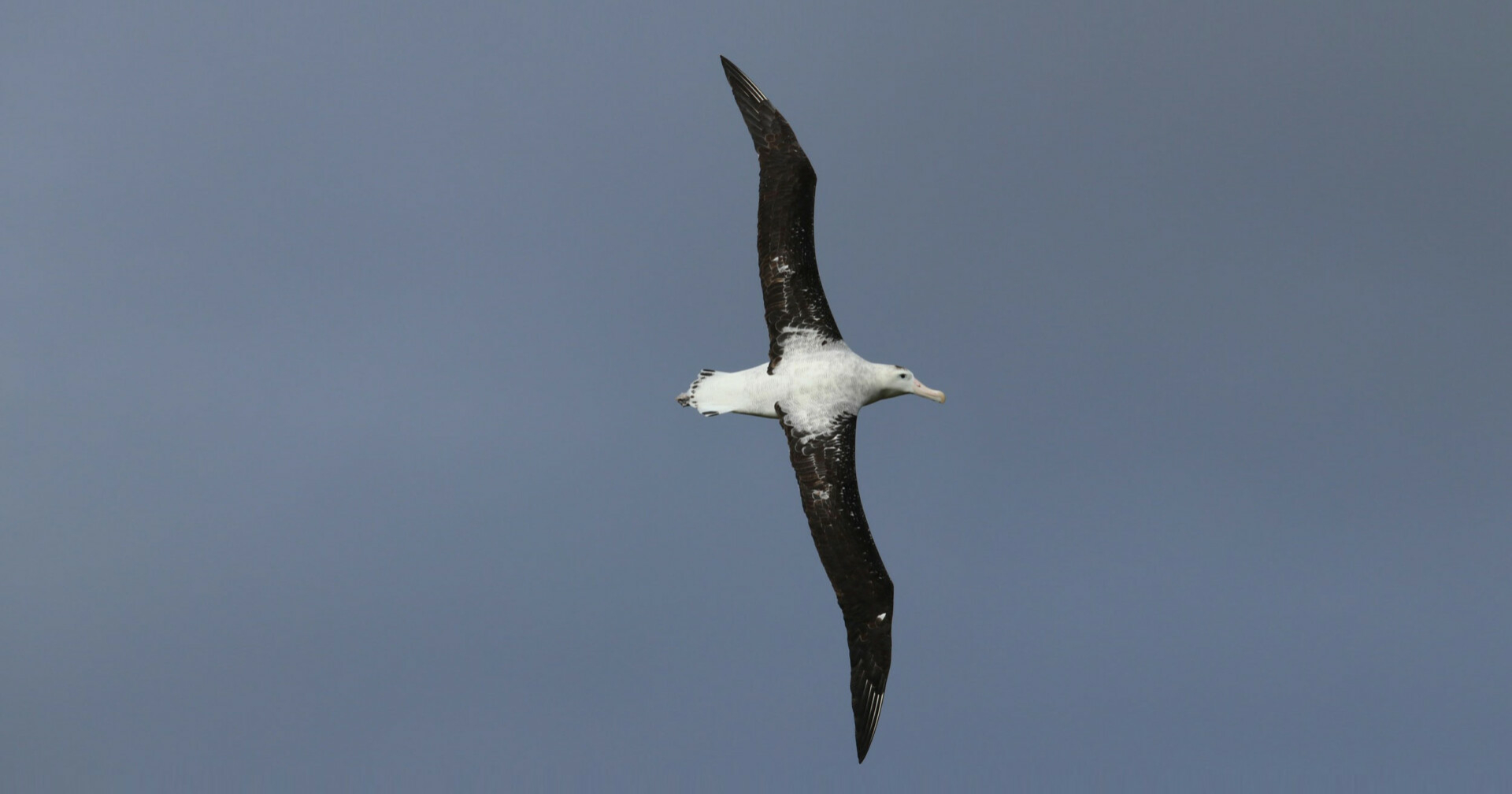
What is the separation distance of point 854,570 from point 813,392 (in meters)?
2.68

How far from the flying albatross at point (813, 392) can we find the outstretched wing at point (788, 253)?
12 millimetres

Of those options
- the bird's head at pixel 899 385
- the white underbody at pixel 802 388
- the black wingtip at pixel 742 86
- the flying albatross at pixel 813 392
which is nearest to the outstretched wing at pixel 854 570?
the flying albatross at pixel 813 392

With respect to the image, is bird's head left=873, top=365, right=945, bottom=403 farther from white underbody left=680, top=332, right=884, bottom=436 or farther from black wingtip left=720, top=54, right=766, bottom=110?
black wingtip left=720, top=54, right=766, bottom=110

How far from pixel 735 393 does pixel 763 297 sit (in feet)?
4.87

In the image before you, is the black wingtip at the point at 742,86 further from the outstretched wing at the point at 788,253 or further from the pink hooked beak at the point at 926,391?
the pink hooked beak at the point at 926,391

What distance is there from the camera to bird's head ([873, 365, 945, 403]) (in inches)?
874

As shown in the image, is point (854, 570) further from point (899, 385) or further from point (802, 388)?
point (899, 385)

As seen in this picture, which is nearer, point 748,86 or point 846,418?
point 846,418

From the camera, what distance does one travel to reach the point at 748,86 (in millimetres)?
Answer: 23484

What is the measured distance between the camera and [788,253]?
21.9 metres

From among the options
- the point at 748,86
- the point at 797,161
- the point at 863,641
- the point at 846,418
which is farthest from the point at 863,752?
the point at 748,86

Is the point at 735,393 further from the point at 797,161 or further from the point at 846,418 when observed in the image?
the point at 797,161

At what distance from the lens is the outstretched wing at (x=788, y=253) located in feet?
71.7

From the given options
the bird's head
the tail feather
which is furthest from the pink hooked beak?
the tail feather
